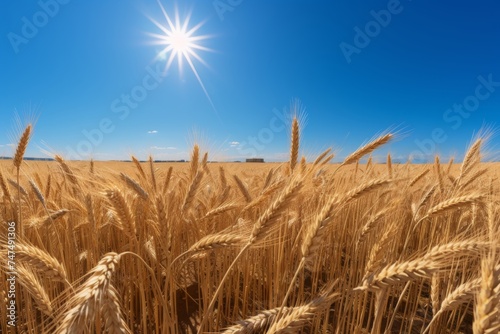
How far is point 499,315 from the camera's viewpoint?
0.86m

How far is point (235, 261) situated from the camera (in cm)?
96

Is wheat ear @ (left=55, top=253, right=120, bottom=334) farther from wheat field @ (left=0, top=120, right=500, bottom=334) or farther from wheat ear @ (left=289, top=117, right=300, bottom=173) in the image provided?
wheat ear @ (left=289, top=117, right=300, bottom=173)

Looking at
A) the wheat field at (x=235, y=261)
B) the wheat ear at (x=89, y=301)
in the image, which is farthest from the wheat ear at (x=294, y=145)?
the wheat ear at (x=89, y=301)

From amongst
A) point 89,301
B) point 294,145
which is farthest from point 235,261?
point 294,145

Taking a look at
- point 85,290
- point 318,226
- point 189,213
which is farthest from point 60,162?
point 318,226

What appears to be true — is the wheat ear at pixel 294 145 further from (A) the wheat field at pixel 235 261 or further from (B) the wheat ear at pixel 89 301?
(B) the wheat ear at pixel 89 301

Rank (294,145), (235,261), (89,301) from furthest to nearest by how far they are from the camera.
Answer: (294,145) < (235,261) < (89,301)

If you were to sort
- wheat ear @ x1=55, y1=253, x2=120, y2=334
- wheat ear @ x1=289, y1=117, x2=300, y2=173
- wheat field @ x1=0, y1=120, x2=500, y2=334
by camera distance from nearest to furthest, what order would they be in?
wheat ear @ x1=55, y1=253, x2=120, y2=334 < wheat field @ x1=0, y1=120, x2=500, y2=334 < wheat ear @ x1=289, y1=117, x2=300, y2=173

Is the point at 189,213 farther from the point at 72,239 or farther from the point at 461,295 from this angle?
the point at 461,295

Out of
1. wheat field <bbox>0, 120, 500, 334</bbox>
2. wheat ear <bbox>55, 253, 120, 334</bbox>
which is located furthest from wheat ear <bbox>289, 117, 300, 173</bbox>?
wheat ear <bbox>55, 253, 120, 334</bbox>

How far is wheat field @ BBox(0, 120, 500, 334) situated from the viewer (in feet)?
3.51

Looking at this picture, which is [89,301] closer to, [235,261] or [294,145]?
[235,261]

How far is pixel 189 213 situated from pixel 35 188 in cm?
117

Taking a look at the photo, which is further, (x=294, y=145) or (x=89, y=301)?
(x=294, y=145)
